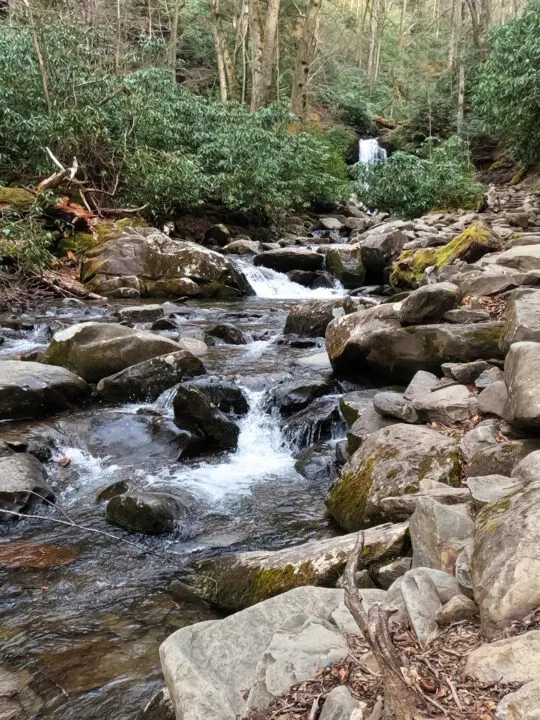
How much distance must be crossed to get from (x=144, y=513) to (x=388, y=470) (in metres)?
1.70

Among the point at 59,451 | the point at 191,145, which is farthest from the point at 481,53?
the point at 59,451

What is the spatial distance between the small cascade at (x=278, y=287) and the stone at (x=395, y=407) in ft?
24.0

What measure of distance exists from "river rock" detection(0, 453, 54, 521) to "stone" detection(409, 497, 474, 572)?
8.94ft

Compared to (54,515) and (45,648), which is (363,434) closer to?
(54,515)

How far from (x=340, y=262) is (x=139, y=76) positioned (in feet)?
20.8

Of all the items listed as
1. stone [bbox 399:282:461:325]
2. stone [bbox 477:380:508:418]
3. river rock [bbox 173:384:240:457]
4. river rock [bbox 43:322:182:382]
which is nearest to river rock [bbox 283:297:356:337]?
river rock [bbox 43:322:182:382]

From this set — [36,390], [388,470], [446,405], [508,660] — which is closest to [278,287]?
[36,390]

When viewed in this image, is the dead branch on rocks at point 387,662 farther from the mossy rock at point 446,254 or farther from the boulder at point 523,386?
the mossy rock at point 446,254

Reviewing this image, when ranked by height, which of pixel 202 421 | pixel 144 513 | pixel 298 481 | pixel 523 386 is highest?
pixel 523 386

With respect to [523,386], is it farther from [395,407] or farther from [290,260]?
[290,260]

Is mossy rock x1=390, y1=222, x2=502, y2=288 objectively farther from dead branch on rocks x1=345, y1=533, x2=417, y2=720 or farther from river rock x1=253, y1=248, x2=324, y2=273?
dead branch on rocks x1=345, y1=533, x2=417, y2=720

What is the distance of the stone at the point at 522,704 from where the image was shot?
4.60 feet

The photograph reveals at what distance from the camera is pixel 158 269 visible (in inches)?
467

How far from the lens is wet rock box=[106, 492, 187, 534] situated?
14.1 ft
